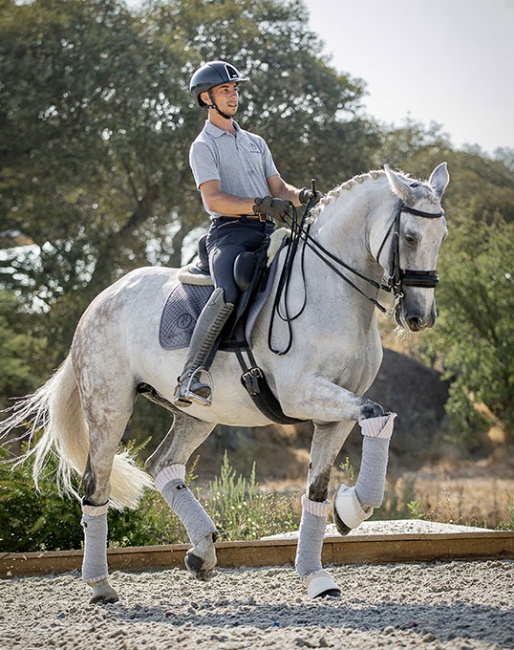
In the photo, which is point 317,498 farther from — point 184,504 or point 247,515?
point 247,515

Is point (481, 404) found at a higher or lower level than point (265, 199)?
lower

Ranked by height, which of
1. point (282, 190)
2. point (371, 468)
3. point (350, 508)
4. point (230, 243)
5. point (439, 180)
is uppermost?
point (282, 190)

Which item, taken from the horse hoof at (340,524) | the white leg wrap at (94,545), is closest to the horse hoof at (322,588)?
the horse hoof at (340,524)

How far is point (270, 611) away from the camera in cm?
544

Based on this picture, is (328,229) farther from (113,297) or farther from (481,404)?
(481,404)

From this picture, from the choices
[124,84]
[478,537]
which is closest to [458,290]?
[124,84]

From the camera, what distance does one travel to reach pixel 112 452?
6.68 metres

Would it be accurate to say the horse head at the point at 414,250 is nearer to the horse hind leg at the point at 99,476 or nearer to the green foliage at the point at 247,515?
the horse hind leg at the point at 99,476

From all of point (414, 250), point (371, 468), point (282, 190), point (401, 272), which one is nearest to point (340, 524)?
point (371, 468)

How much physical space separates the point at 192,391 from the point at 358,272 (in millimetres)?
1271

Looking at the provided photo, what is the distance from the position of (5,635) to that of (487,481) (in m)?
16.4

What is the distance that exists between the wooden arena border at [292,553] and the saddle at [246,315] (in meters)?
1.74

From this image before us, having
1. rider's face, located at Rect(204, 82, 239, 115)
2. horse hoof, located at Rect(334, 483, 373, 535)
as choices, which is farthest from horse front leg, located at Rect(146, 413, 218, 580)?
rider's face, located at Rect(204, 82, 239, 115)

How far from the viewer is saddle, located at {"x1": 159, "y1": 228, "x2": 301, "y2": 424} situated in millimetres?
5742
